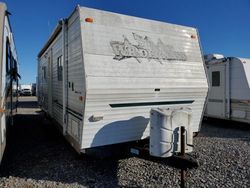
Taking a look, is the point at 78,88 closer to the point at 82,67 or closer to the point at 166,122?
the point at 82,67

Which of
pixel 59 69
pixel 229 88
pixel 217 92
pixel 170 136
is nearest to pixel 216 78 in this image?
pixel 217 92

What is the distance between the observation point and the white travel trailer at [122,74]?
4.00m

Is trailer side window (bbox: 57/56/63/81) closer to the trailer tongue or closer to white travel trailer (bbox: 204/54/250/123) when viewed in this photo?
the trailer tongue

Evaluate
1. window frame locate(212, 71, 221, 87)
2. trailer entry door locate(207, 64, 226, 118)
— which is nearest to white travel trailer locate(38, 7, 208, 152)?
trailer entry door locate(207, 64, 226, 118)

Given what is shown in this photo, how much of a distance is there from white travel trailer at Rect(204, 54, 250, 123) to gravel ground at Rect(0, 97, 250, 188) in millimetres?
2093

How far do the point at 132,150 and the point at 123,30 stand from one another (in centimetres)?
217

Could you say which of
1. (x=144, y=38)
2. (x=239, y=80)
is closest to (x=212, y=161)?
(x=144, y=38)

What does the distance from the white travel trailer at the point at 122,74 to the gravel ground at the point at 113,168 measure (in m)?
0.58

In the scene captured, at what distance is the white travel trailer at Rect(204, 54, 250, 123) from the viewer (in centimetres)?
809

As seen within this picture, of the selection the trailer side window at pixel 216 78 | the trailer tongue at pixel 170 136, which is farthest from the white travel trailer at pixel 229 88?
the trailer tongue at pixel 170 136

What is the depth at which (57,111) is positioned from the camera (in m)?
6.23

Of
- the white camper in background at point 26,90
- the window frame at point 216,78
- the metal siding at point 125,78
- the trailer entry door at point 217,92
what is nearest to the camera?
the metal siding at point 125,78

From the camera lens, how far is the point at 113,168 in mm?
4605

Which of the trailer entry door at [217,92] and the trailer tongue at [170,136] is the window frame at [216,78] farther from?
the trailer tongue at [170,136]
